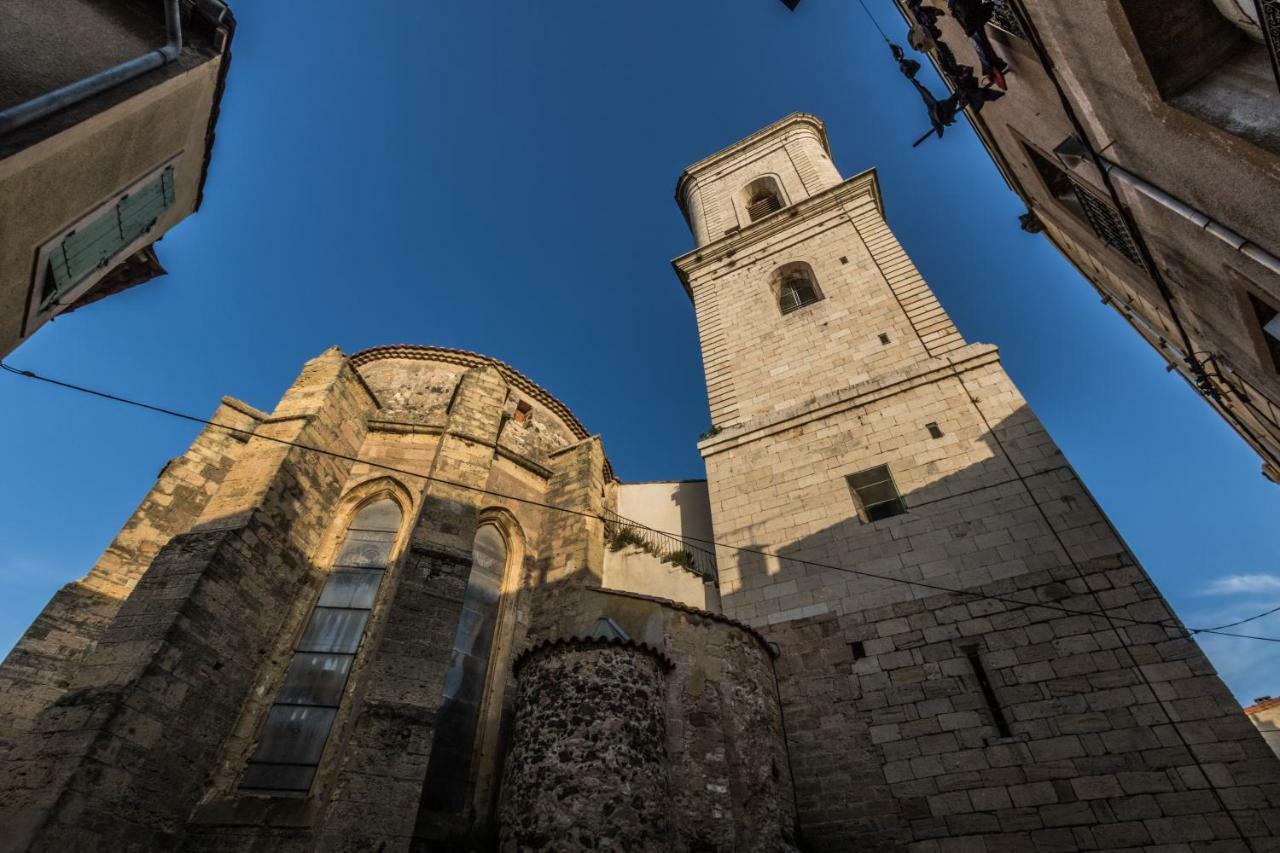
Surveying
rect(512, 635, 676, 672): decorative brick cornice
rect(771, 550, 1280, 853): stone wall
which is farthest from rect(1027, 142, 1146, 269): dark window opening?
rect(512, 635, 676, 672): decorative brick cornice

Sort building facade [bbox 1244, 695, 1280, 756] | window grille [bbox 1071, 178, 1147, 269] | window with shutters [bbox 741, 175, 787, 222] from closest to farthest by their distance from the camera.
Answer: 1. window grille [bbox 1071, 178, 1147, 269]
2. window with shutters [bbox 741, 175, 787, 222]
3. building facade [bbox 1244, 695, 1280, 756]

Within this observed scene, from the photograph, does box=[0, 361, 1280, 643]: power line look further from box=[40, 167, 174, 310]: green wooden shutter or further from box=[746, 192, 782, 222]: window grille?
box=[746, 192, 782, 222]: window grille

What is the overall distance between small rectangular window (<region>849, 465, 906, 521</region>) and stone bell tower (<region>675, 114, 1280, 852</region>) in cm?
3

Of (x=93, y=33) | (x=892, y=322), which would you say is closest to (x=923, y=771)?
(x=892, y=322)

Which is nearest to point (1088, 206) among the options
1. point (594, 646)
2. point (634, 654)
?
point (634, 654)

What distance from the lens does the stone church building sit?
5.61 m

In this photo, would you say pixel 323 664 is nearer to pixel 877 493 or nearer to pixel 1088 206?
pixel 877 493

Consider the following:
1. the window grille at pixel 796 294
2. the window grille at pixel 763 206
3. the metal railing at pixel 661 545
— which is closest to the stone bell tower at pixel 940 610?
the window grille at pixel 796 294

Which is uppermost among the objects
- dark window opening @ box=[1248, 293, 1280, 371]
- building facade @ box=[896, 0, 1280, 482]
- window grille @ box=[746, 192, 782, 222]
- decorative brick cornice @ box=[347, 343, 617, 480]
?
window grille @ box=[746, 192, 782, 222]

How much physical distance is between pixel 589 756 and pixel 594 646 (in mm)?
1130

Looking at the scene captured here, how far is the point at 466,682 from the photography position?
814 centimetres

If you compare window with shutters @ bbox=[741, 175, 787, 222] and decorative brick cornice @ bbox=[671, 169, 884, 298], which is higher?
window with shutters @ bbox=[741, 175, 787, 222]

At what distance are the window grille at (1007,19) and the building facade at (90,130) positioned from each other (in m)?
8.16

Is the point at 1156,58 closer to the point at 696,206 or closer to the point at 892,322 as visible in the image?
the point at 892,322
